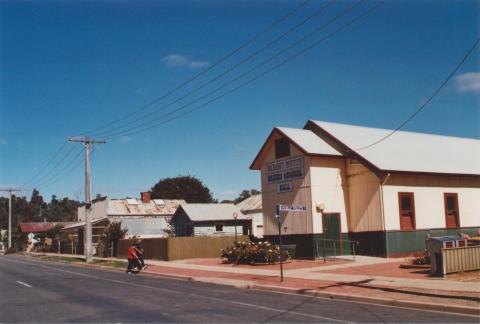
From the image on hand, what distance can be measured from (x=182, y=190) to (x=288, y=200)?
59.1m

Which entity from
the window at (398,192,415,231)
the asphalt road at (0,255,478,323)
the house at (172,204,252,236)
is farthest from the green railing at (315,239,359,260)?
the house at (172,204,252,236)

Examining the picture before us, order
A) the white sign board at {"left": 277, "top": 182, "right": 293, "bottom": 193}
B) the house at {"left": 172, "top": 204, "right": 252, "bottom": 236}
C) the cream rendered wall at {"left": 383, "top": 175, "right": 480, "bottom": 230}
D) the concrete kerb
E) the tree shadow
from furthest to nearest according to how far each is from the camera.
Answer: the house at {"left": 172, "top": 204, "right": 252, "bottom": 236}, the white sign board at {"left": 277, "top": 182, "right": 293, "bottom": 193}, the cream rendered wall at {"left": 383, "top": 175, "right": 480, "bottom": 230}, the tree shadow, the concrete kerb

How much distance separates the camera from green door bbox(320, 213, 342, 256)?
27.4m

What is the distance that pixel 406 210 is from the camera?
27359 mm

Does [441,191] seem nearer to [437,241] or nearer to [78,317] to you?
[437,241]

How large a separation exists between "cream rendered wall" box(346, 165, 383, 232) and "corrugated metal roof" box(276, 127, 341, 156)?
59.0 inches

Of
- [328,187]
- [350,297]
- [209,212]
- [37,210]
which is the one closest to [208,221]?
[209,212]

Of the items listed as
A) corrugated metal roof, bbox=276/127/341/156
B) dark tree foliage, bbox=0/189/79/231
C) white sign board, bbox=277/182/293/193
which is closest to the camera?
corrugated metal roof, bbox=276/127/341/156

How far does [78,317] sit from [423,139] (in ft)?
92.5

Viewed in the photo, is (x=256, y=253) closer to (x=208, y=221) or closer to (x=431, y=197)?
(x=431, y=197)

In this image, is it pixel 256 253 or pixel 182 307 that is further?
pixel 256 253

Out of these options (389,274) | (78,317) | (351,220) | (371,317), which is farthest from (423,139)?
(78,317)

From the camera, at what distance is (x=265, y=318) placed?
11.2 meters

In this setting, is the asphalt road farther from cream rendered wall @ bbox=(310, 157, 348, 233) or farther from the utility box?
cream rendered wall @ bbox=(310, 157, 348, 233)
